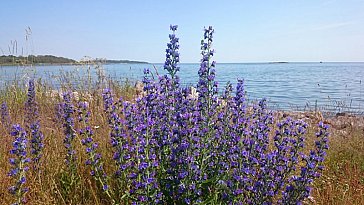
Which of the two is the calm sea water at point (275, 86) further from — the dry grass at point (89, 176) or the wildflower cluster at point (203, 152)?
the dry grass at point (89, 176)

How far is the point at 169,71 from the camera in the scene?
2.63m

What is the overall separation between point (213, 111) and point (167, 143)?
0.46 m

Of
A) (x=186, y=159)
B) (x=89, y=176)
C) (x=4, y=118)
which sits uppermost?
(x=186, y=159)

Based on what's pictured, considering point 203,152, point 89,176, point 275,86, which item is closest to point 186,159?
point 203,152

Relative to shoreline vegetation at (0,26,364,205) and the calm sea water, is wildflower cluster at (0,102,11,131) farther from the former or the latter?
the calm sea water

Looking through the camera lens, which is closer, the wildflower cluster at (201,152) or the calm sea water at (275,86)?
the wildflower cluster at (201,152)

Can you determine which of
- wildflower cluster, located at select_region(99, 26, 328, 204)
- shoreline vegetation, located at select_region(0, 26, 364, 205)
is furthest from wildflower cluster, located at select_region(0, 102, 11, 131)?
wildflower cluster, located at select_region(99, 26, 328, 204)

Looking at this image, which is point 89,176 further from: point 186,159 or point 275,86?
point 275,86

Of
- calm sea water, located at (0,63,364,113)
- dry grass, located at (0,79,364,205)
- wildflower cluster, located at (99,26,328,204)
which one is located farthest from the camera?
calm sea water, located at (0,63,364,113)

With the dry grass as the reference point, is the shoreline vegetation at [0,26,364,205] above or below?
above

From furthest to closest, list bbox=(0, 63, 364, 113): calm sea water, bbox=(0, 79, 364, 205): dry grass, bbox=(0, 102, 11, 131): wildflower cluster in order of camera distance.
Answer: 1. bbox=(0, 63, 364, 113): calm sea water
2. bbox=(0, 102, 11, 131): wildflower cluster
3. bbox=(0, 79, 364, 205): dry grass

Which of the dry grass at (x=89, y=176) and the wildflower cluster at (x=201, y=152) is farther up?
the wildflower cluster at (x=201, y=152)

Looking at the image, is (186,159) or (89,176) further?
(89,176)

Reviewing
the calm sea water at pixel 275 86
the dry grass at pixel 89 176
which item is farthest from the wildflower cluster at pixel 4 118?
the calm sea water at pixel 275 86
